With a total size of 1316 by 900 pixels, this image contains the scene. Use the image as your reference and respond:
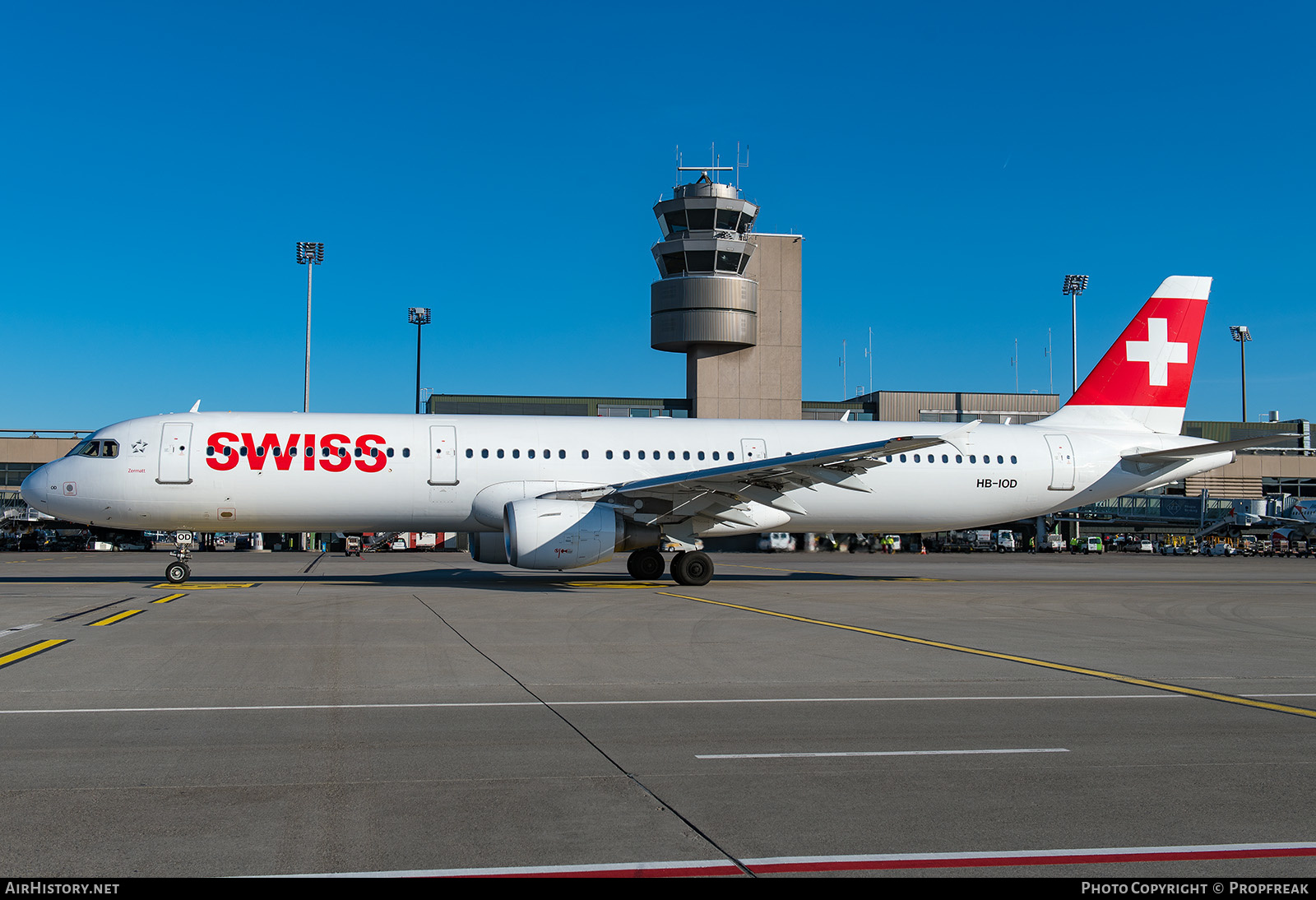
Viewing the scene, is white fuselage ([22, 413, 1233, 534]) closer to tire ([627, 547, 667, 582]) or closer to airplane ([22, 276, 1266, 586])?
airplane ([22, 276, 1266, 586])

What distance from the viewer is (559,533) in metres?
21.2

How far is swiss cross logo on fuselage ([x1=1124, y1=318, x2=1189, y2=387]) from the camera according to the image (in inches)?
1123

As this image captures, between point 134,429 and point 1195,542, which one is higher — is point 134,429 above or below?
above

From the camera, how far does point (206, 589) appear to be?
70.3ft

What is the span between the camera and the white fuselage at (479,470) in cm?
2242

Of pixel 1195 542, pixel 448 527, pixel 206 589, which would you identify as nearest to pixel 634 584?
pixel 448 527

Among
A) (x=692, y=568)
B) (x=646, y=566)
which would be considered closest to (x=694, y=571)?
(x=692, y=568)

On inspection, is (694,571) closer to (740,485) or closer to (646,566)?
(646,566)

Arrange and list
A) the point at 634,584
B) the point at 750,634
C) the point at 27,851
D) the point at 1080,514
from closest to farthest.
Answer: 1. the point at 27,851
2. the point at 750,634
3. the point at 634,584
4. the point at 1080,514

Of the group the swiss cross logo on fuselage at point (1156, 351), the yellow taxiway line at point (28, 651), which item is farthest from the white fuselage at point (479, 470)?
the yellow taxiway line at point (28, 651)

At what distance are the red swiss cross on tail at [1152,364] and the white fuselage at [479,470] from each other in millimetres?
1271

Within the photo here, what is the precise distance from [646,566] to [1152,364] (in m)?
16.3

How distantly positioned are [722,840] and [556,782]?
1466 mm

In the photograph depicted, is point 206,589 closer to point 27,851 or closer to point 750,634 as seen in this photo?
point 750,634
